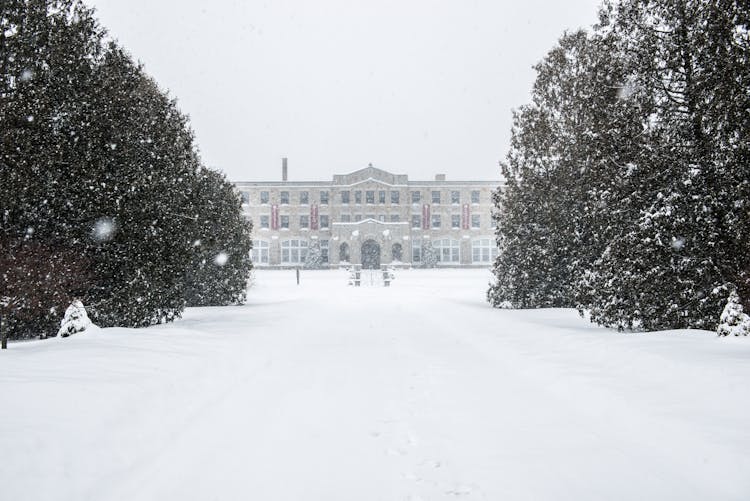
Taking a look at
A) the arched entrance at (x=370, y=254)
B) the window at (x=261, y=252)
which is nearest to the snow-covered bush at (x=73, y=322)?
the arched entrance at (x=370, y=254)

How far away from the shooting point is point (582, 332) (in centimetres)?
1052

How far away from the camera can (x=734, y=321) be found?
7594mm

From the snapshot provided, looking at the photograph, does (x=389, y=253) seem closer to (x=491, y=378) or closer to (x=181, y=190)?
(x=181, y=190)

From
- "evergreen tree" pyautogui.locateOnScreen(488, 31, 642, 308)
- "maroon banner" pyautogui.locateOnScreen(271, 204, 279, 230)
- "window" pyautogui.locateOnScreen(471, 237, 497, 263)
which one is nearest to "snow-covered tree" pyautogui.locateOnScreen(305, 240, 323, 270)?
"maroon banner" pyautogui.locateOnScreen(271, 204, 279, 230)

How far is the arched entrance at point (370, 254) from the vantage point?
6269 cm

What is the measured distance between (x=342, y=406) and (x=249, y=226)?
1642cm

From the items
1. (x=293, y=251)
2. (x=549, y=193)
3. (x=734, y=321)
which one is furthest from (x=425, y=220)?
(x=734, y=321)

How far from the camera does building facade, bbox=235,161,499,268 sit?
66062 mm

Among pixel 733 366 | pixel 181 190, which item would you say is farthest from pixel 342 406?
pixel 181 190

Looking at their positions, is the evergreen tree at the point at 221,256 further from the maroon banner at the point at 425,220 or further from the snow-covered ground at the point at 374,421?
the maroon banner at the point at 425,220

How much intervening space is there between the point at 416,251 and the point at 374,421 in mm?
61481

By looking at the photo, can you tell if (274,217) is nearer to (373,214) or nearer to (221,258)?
(373,214)

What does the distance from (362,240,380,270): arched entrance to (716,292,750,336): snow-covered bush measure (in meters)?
55.1

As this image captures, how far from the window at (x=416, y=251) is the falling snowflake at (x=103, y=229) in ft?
184
